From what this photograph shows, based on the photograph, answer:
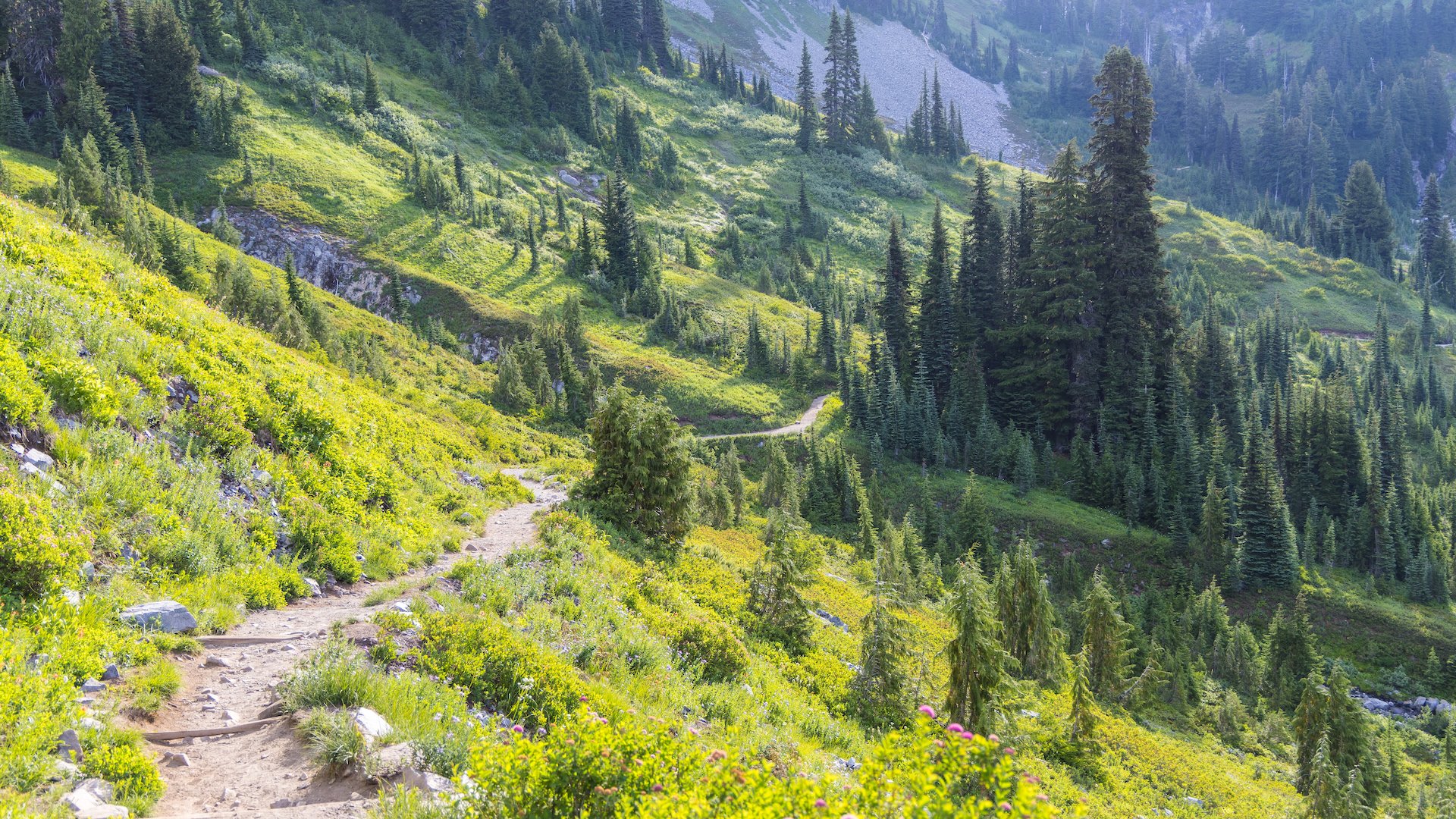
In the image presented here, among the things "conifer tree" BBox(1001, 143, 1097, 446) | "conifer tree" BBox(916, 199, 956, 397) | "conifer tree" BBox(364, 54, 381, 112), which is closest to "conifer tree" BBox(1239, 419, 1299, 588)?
"conifer tree" BBox(1001, 143, 1097, 446)

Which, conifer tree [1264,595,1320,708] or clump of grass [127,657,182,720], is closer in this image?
clump of grass [127,657,182,720]

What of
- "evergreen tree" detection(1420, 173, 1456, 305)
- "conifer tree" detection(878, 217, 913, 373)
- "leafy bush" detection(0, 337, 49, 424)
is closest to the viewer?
"leafy bush" detection(0, 337, 49, 424)

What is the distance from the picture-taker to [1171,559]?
42312 millimetres

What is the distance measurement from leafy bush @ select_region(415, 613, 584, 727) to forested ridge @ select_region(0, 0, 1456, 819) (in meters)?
0.06

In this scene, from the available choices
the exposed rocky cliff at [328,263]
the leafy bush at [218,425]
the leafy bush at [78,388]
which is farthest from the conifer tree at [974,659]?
the exposed rocky cliff at [328,263]

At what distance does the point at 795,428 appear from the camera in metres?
54.0

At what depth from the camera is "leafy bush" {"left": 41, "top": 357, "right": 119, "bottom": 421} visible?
9.73 meters

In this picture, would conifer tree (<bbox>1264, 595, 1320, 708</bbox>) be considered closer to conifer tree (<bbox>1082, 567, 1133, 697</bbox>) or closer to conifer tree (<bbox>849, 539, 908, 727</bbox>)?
conifer tree (<bbox>1082, 567, 1133, 697</bbox>)

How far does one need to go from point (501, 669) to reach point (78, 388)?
7.37m

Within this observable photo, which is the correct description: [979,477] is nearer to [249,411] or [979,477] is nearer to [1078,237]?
[1078,237]

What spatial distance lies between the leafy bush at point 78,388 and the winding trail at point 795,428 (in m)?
40.2

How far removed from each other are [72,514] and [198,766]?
4.20 meters

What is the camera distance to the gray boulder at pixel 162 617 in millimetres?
7426

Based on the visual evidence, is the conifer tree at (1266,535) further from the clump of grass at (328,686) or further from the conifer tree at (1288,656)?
the clump of grass at (328,686)
